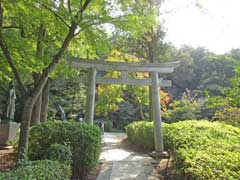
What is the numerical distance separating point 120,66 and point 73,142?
13.5 feet

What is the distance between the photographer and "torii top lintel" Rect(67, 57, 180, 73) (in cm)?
884

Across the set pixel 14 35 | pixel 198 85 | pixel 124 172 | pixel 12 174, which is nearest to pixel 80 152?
pixel 124 172

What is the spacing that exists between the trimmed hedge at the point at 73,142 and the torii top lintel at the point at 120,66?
3108 millimetres

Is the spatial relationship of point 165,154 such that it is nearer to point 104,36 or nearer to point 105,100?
point 104,36

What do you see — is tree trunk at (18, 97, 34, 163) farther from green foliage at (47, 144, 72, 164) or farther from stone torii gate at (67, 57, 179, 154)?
stone torii gate at (67, 57, 179, 154)

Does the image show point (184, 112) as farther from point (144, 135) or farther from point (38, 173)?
point (38, 173)

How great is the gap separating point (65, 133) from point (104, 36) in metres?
2.44

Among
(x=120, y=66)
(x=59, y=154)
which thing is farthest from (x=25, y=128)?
(x=120, y=66)

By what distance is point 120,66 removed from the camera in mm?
9367

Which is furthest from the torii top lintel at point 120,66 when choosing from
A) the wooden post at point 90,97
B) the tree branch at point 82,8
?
the tree branch at point 82,8

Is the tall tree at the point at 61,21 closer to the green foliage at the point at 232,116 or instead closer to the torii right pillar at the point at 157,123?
the green foliage at the point at 232,116

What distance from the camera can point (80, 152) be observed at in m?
5.92

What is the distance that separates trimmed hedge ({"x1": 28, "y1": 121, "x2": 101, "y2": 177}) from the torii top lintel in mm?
3108

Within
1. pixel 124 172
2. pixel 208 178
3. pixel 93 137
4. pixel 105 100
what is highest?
pixel 105 100
